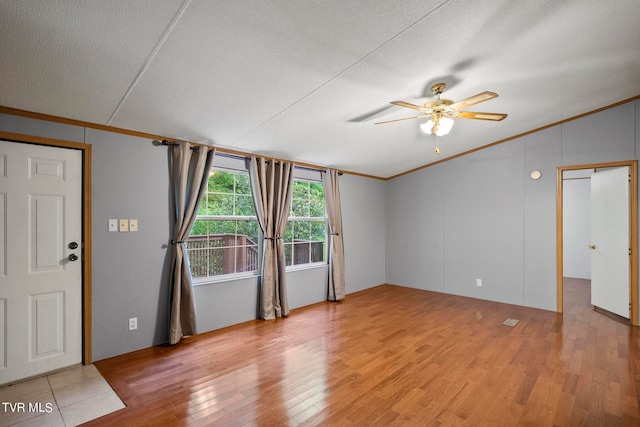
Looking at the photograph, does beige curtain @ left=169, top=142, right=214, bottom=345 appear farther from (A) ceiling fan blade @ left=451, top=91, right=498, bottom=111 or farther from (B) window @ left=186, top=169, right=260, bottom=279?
(A) ceiling fan blade @ left=451, top=91, right=498, bottom=111

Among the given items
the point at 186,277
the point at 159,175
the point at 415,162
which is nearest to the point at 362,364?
the point at 186,277

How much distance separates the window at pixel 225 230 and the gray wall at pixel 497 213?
10.9 feet

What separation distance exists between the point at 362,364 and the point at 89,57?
3142mm

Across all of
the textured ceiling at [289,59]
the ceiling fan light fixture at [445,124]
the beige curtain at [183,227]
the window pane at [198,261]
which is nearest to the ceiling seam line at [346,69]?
the textured ceiling at [289,59]

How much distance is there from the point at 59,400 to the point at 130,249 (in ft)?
4.20

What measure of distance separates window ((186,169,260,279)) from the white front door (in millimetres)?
1137

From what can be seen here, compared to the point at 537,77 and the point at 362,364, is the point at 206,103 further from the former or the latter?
the point at 537,77

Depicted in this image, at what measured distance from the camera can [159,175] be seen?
3.12 meters

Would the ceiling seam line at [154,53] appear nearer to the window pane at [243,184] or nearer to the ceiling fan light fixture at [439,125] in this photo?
the window pane at [243,184]

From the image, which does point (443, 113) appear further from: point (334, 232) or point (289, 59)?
point (334, 232)

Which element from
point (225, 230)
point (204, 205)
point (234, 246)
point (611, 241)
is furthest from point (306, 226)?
point (611, 241)

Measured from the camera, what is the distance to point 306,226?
482 centimetres

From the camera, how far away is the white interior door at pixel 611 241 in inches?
154

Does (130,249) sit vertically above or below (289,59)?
below
